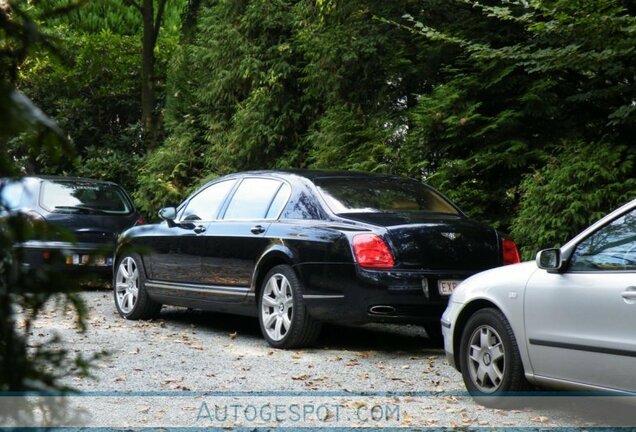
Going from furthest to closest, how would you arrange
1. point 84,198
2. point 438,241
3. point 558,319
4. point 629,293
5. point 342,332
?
point 84,198 → point 342,332 → point 438,241 → point 558,319 → point 629,293

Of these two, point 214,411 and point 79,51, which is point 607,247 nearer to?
point 214,411

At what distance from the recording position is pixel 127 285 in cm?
1212

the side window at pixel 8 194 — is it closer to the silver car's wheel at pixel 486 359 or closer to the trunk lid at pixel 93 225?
the silver car's wheel at pixel 486 359

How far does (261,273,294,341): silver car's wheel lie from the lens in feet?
31.4

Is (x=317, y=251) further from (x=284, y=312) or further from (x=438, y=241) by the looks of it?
(x=438, y=241)

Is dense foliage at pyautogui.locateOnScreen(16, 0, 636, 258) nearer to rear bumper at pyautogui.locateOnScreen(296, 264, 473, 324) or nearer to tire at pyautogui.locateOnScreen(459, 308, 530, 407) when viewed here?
rear bumper at pyautogui.locateOnScreen(296, 264, 473, 324)

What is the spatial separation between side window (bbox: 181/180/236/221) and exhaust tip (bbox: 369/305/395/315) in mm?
2603

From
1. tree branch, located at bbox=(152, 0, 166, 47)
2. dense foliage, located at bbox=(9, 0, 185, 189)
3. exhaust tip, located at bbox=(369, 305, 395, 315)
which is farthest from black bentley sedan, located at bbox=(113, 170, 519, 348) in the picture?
tree branch, located at bbox=(152, 0, 166, 47)

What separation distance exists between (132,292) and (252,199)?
2.26m

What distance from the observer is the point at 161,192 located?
20.8m

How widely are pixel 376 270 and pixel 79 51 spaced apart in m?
19.0

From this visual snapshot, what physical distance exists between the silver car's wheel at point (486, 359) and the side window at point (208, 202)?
4457 millimetres

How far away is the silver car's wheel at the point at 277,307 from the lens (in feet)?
31.4
